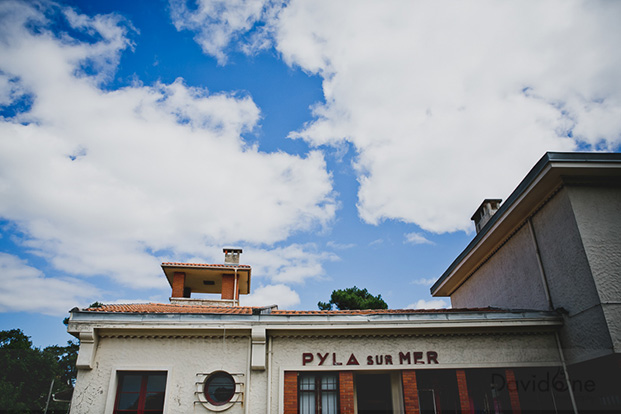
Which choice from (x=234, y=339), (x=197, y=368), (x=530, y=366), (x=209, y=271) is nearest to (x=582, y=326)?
(x=530, y=366)

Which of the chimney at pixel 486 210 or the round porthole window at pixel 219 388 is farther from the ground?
the chimney at pixel 486 210

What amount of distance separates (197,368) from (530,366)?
25.9 ft

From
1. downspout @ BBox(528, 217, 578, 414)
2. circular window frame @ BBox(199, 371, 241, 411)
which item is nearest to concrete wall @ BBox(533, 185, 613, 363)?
downspout @ BBox(528, 217, 578, 414)

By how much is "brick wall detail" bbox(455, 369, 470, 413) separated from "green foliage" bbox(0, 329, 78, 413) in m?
35.4

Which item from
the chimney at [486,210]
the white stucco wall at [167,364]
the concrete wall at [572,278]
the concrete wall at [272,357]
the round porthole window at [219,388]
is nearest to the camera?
the concrete wall at [572,278]

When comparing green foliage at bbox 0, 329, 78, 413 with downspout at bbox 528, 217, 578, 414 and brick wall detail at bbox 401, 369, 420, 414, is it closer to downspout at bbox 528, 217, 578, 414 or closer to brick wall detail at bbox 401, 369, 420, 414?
brick wall detail at bbox 401, 369, 420, 414

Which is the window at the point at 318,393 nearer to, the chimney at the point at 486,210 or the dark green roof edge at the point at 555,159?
the dark green roof edge at the point at 555,159

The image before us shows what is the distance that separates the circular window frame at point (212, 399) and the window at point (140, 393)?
94 cm

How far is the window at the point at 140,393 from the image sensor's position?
961 centimetres

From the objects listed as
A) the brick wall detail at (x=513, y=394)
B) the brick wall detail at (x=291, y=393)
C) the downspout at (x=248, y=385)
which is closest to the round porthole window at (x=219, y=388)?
the downspout at (x=248, y=385)

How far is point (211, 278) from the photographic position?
2556 cm

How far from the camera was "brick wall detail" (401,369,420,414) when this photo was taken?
9.94 m

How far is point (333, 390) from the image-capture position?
10.2 m

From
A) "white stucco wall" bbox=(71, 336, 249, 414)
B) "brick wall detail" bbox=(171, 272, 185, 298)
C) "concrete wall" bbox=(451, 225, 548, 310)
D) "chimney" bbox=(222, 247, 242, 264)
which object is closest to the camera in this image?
"white stucco wall" bbox=(71, 336, 249, 414)
